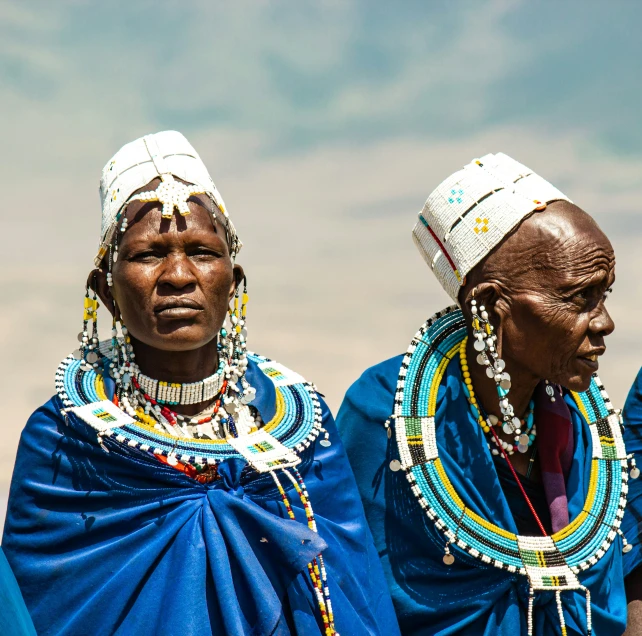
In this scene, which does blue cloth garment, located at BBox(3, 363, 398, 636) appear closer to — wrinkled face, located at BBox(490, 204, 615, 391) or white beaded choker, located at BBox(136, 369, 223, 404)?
white beaded choker, located at BBox(136, 369, 223, 404)

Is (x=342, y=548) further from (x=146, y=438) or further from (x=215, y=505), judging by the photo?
(x=146, y=438)

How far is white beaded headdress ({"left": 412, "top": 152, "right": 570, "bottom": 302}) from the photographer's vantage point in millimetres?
4727

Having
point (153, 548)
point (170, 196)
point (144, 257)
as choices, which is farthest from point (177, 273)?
point (153, 548)

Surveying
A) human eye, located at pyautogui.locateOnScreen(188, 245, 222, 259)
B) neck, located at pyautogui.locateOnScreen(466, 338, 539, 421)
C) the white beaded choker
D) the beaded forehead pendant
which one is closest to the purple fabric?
neck, located at pyautogui.locateOnScreen(466, 338, 539, 421)

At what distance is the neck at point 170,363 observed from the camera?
4.43 m

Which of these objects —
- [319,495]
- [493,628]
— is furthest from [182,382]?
[493,628]

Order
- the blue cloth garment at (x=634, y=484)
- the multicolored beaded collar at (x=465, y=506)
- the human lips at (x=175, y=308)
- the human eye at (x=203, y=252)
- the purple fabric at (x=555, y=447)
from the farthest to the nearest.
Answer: the blue cloth garment at (x=634, y=484), the purple fabric at (x=555, y=447), the multicolored beaded collar at (x=465, y=506), the human eye at (x=203, y=252), the human lips at (x=175, y=308)

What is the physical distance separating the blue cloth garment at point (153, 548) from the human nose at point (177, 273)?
0.60 meters

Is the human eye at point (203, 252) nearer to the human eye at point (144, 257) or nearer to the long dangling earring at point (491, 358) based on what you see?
the human eye at point (144, 257)

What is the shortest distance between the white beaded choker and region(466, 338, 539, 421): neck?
1.16m

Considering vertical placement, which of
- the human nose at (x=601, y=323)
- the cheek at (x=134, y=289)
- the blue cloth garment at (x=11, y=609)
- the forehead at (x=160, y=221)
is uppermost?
the forehead at (x=160, y=221)

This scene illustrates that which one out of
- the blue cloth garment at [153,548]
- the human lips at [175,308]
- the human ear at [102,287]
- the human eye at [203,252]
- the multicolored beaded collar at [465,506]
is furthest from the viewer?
the multicolored beaded collar at [465,506]

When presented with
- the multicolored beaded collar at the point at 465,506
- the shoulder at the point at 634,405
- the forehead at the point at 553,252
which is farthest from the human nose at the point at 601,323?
the shoulder at the point at 634,405

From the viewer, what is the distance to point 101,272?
449 cm
